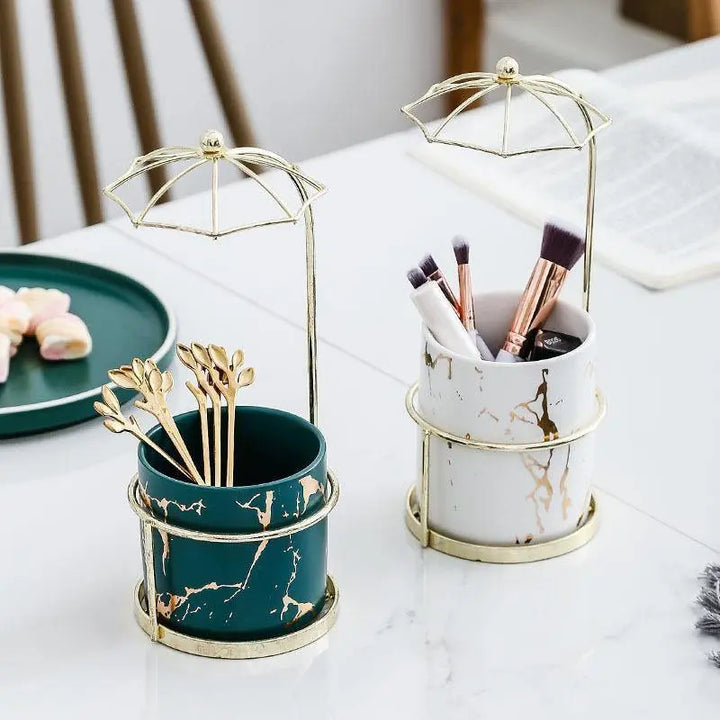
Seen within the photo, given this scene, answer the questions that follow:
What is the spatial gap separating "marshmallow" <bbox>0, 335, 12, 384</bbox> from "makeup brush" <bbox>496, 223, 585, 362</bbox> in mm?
394

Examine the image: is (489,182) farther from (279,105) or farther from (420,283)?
(279,105)

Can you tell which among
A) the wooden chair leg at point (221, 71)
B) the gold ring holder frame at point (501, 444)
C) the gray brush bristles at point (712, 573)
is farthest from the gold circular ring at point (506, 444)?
the wooden chair leg at point (221, 71)

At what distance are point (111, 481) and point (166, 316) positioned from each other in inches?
7.4

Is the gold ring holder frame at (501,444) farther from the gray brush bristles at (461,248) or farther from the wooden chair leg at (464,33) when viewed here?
the wooden chair leg at (464,33)

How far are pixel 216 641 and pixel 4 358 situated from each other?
14.0 inches

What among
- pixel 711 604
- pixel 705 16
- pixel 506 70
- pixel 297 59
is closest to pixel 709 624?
pixel 711 604

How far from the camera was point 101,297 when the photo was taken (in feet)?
3.57

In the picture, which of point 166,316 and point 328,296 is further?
point 328,296

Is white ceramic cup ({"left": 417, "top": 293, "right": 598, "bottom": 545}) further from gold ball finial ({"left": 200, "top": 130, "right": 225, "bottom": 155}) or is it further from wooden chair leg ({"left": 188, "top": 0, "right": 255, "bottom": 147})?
wooden chair leg ({"left": 188, "top": 0, "right": 255, "bottom": 147})

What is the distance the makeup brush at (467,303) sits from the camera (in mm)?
767

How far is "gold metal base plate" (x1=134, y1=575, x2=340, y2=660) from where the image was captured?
2.31ft

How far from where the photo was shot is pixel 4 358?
96 centimetres

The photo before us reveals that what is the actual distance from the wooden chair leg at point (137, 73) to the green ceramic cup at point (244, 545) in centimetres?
108

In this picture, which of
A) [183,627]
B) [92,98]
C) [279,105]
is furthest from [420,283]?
[279,105]
